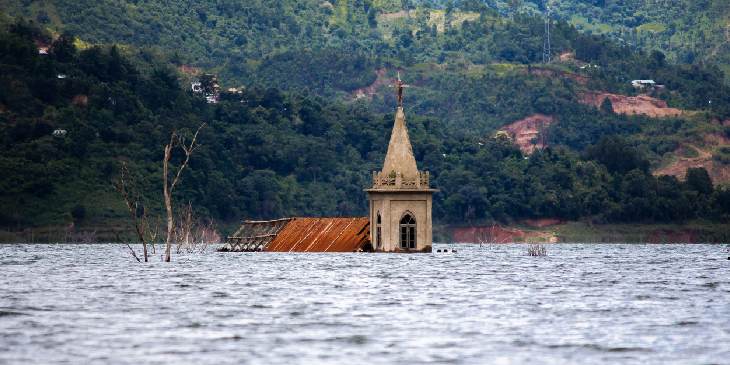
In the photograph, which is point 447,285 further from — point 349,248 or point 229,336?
point 349,248

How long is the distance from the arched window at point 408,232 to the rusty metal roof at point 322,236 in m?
5.07

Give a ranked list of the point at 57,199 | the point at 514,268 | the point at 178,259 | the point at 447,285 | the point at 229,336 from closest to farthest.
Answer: the point at 229,336, the point at 447,285, the point at 514,268, the point at 178,259, the point at 57,199

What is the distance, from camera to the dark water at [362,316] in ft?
159

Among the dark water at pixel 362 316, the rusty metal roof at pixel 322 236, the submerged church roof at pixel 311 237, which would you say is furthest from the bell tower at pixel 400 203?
the dark water at pixel 362 316

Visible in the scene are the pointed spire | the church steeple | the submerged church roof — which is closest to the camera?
the church steeple

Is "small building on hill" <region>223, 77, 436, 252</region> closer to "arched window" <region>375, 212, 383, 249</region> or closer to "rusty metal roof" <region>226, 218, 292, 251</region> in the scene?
"arched window" <region>375, 212, 383, 249</region>

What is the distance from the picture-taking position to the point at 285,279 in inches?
3339

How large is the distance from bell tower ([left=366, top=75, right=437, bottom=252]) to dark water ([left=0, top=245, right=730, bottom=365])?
604 inches

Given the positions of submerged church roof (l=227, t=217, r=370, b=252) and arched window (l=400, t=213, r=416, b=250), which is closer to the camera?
arched window (l=400, t=213, r=416, b=250)

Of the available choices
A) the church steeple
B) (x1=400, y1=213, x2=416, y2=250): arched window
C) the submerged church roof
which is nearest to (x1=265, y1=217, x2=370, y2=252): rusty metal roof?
the submerged church roof

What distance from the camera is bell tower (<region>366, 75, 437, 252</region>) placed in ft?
375

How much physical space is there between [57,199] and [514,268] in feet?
347

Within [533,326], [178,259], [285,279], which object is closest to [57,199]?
[178,259]

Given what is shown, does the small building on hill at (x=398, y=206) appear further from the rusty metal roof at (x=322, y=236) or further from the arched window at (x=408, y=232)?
the rusty metal roof at (x=322, y=236)
